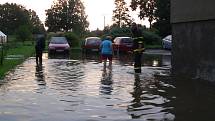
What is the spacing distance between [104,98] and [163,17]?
56.9 m

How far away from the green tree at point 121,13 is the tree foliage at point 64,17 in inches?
287

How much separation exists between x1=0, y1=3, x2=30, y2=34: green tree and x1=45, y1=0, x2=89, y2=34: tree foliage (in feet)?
65.1

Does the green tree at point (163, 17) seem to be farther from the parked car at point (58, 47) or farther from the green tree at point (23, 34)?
the parked car at point (58, 47)

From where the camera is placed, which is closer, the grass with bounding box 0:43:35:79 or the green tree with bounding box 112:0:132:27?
the grass with bounding box 0:43:35:79

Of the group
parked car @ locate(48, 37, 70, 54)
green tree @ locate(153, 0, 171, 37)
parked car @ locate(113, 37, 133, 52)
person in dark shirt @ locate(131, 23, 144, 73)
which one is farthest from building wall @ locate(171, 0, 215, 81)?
green tree @ locate(153, 0, 171, 37)

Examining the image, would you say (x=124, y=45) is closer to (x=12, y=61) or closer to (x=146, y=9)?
(x=12, y=61)

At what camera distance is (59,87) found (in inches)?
624

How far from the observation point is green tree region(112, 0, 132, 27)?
9769cm

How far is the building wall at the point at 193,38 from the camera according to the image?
55.8 ft

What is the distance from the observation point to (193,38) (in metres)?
19.0

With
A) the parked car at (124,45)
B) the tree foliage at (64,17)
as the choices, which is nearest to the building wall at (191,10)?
the parked car at (124,45)

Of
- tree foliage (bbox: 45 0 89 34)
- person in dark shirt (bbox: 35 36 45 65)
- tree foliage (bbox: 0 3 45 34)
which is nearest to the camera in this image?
person in dark shirt (bbox: 35 36 45 65)

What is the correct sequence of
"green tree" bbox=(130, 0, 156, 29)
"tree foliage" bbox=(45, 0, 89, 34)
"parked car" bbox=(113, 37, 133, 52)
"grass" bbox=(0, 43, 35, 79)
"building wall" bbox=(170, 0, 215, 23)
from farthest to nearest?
"tree foliage" bbox=(45, 0, 89, 34), "green tree" bbox=(130, 0, 156, 29), "parked car" bbox=(113, 37, 133, 52), "grass" bbox=(0, 43, 35, 79), "building wall" bbox=(170, 0, 215, 23)

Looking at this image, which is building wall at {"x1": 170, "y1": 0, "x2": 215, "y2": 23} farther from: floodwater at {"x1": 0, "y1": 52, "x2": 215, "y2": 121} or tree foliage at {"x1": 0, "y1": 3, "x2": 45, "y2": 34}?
tree foliage at {"x1": 0, "y1": 3, "x2": 45, "y2": 34}
